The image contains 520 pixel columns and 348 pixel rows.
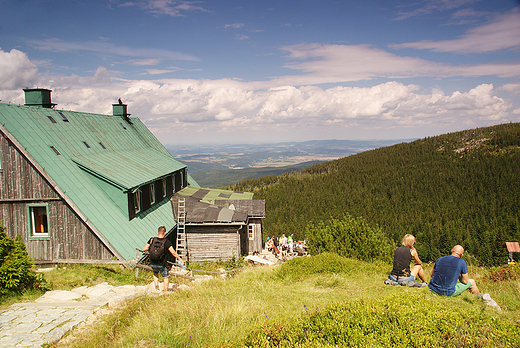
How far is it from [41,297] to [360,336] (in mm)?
9220

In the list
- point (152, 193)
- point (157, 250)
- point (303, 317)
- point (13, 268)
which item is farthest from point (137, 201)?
point (303, 317)

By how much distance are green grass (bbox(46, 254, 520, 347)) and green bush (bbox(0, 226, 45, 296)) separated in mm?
3764

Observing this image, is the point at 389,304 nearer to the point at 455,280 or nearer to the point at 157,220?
the point at 455,280

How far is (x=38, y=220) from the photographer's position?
1428 centimetres

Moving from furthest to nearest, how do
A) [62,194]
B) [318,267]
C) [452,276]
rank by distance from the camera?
[62,194]
[318,267]
[452,276]

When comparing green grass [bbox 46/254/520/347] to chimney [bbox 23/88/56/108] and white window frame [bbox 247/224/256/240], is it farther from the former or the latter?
chimney [bbox 23/88/56/108]

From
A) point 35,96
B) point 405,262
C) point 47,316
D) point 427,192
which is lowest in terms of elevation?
point 427,192

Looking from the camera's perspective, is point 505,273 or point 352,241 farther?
point 352,241

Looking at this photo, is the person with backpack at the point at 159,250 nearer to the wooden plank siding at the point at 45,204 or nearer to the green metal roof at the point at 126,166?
the wooden plank siding at the point at 45,204

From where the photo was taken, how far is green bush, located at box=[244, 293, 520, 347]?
15.6 feet

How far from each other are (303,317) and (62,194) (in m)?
12.9

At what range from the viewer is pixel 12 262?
856 cm

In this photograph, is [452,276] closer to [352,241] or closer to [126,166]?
[352,241]

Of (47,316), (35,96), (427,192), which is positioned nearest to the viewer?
(47,316)
